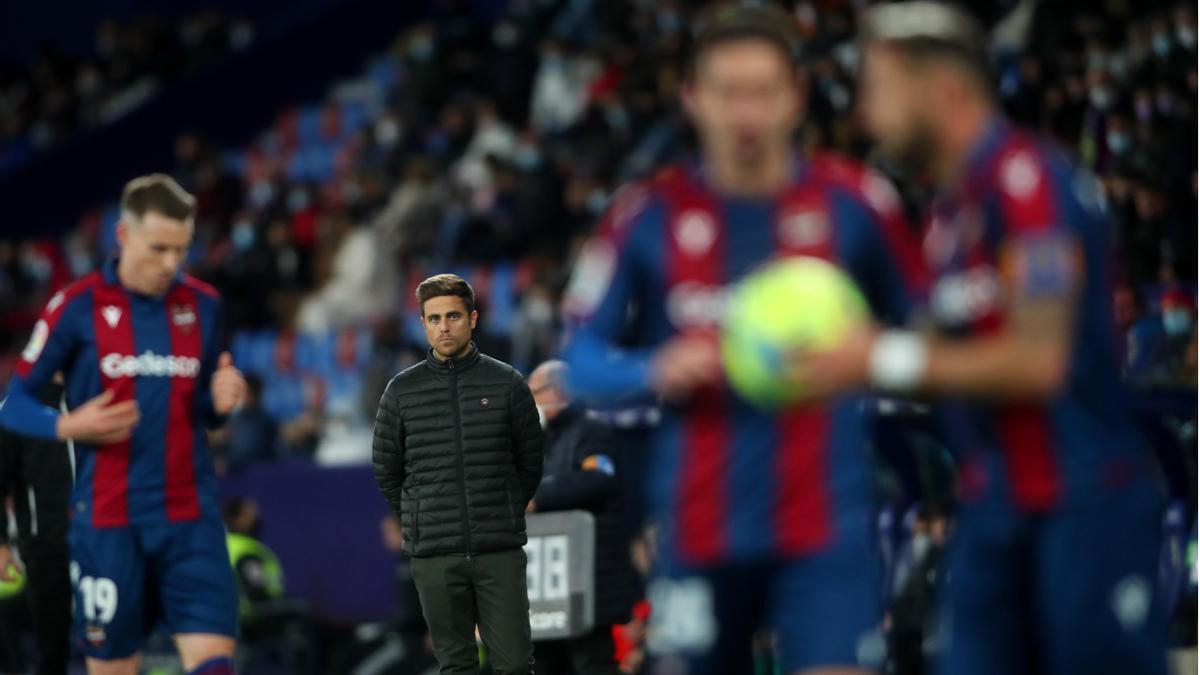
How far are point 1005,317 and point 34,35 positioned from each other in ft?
100

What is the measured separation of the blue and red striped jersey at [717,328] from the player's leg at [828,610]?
45 mm

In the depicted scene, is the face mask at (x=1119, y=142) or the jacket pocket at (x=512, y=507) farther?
the face mask at (x=1119, y=142)

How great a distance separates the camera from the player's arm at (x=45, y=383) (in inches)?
283

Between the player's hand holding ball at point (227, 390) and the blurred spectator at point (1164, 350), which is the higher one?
the player's hand holding ball at point (227, 390)

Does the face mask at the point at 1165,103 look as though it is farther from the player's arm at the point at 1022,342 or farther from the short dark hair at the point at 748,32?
the player's arm at the point at 1022,342

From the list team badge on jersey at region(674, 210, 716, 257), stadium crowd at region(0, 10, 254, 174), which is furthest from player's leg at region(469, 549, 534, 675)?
stadium crowd at region(0, 10, 254, 174)

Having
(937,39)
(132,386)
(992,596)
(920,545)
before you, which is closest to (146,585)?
(132,386)

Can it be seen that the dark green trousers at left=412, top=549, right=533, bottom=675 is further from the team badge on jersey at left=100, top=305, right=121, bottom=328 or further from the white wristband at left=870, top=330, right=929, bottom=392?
the white wristband at left=870, top=330, right=929, bottom=392

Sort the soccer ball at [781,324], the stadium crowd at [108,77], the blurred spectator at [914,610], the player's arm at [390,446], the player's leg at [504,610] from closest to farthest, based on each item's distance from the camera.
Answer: the soccer ball at [781,324] → the player's leg at [504,610] → the player's arm at [390,446] → the blurred spectator at [914,610] → the stadium crowd at [108,77]

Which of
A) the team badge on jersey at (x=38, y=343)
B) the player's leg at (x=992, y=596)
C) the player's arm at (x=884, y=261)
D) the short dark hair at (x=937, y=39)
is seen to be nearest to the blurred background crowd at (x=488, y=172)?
the team badge on jersey at (x=38, y=343)

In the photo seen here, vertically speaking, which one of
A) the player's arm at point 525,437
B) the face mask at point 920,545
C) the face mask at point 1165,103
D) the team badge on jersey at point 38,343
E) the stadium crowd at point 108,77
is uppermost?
the stadium crowd at point 108,77

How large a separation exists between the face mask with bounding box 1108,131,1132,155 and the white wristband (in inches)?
422

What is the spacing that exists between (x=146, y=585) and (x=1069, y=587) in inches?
171

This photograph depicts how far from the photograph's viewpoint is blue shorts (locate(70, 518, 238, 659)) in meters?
7.21
